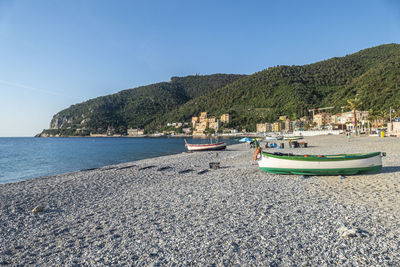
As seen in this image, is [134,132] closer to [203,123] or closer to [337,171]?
[203,123]

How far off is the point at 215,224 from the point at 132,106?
522 ft

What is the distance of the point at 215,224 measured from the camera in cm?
564

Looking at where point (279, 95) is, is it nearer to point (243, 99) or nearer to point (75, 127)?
point (243, 99)

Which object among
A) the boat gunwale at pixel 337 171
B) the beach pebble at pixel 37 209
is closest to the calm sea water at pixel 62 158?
the beach pebble at pixel 37 209

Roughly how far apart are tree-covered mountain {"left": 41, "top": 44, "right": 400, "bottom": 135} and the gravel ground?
238 ft

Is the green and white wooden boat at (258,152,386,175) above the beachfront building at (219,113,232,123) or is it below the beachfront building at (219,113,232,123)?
below

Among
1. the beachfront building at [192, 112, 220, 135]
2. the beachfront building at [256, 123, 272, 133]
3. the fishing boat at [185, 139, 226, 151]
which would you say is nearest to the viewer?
the fishing boat at [185, 139, 226, 151]

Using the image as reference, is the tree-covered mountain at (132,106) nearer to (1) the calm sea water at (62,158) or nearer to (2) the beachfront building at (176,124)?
(2) the beachfront building at (176,124)

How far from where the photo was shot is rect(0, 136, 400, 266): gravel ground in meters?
4.16

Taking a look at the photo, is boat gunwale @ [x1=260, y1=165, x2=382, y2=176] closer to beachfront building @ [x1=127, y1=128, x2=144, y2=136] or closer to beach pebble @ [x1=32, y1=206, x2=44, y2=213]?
beach pebble @ [x1=32, y1=206, x2=44, y2=213]

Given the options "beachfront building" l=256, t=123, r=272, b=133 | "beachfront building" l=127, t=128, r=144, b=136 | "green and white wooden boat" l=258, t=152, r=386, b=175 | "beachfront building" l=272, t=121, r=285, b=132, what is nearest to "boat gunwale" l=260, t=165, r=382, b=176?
"green and white wooden boat" l=258, t=152, r=386, b=175

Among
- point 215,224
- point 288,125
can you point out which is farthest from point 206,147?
point 288,125

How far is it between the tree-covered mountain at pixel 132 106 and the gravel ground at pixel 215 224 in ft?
497

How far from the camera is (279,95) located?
121m
